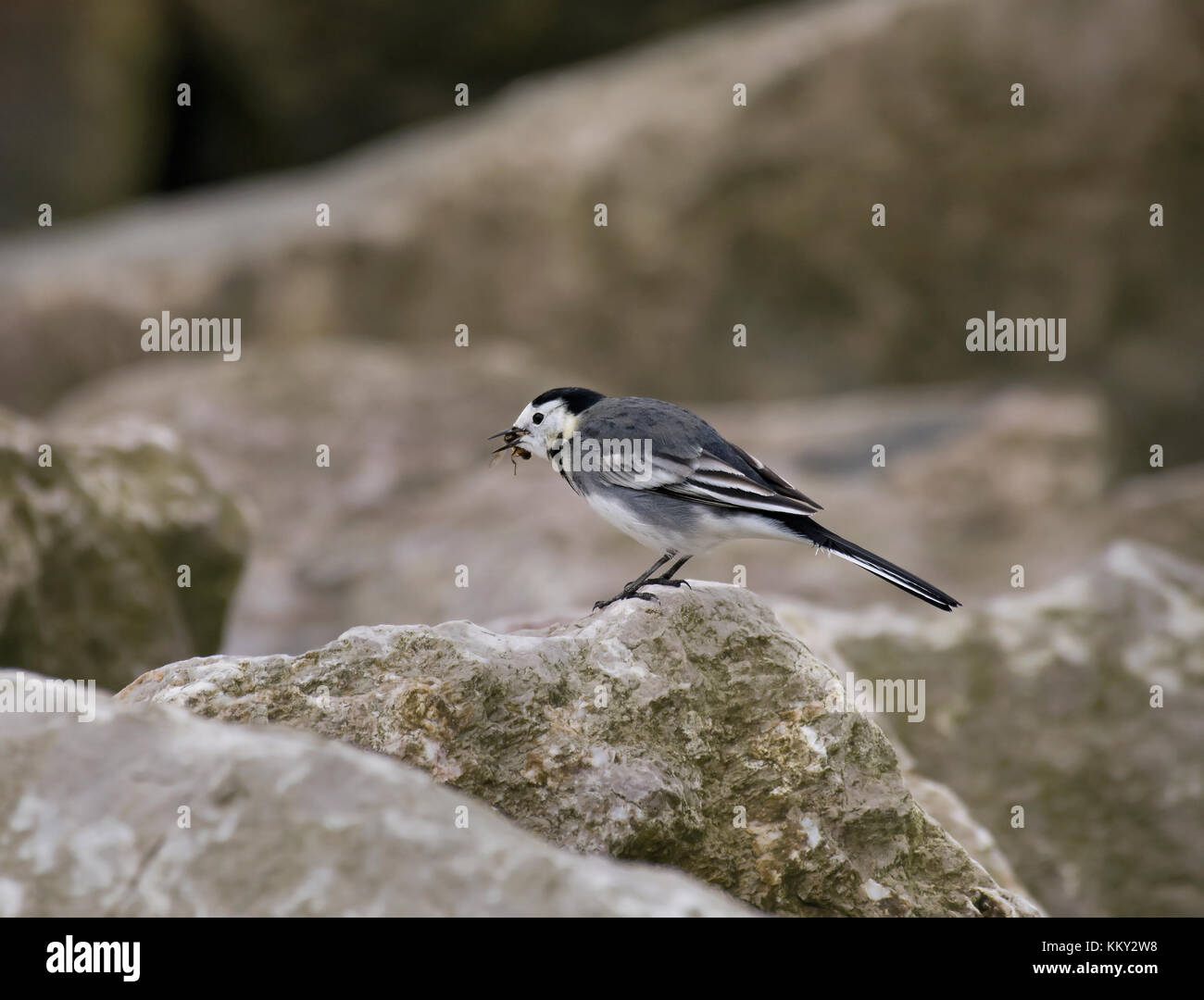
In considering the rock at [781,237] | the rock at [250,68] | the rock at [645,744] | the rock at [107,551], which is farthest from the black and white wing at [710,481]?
the rock at [250,68]

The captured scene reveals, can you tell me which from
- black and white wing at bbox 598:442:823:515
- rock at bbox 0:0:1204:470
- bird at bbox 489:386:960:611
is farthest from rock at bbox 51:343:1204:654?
black and white wing at bbox 598:442:823:515

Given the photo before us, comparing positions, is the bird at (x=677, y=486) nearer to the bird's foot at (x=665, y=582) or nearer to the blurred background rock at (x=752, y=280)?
the bird's foot at (x=665, y=582)

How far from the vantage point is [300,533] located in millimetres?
11914

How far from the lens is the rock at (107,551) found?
657 cm

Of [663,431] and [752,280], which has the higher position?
[752,280]

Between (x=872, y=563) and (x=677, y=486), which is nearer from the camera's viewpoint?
(x=872, y=563)

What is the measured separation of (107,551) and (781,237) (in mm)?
10586

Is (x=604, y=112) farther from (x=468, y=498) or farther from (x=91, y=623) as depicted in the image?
(x=91, y=623)

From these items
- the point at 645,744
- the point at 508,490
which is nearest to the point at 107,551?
the point at 645,744

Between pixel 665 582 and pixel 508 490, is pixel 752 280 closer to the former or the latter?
pixel 508 490

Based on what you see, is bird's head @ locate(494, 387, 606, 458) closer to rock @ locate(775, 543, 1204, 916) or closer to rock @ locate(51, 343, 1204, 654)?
rock @ locate(775, 543, 1204, 916)

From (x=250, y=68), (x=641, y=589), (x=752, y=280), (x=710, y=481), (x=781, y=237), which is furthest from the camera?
(x=250, y=68)

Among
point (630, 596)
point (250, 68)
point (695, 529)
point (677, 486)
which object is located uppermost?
point (250, 68)

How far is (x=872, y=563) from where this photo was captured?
18.0 feet
